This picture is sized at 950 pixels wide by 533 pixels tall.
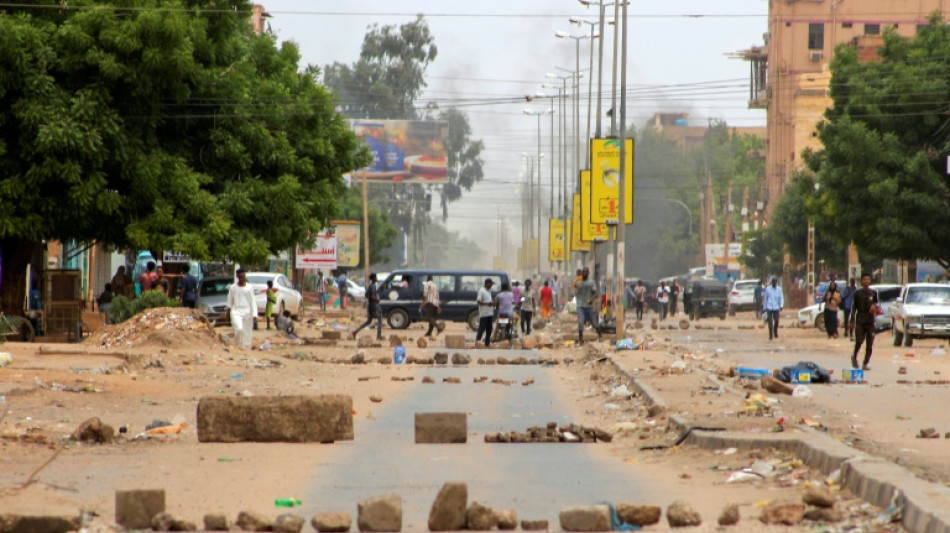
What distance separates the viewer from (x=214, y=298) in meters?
40.8

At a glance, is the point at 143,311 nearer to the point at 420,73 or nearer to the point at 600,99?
the point at 600,99

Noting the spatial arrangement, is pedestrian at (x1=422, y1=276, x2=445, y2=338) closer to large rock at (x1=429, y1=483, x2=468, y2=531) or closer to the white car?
the white car

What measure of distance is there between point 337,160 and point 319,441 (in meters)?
27.8

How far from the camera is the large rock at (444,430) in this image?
42.6 feet

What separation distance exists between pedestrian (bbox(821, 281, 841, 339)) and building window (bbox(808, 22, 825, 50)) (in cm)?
4791

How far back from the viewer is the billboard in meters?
83.7

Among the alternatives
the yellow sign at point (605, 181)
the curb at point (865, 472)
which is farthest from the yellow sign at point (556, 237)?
the curb at point (865, 472)

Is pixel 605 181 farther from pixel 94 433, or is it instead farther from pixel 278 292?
pixel 94 433

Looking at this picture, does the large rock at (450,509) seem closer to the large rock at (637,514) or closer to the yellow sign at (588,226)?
the large rock at (637,514)

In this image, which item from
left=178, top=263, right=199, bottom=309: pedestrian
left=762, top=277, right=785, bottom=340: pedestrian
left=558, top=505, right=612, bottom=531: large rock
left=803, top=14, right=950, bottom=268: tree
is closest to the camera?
left=558, top=505, right=612, bottom=531: large rock

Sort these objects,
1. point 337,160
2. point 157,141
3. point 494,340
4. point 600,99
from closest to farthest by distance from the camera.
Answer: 1. point 157,141
2. point 494,340
3. point 337,160
4. point 600,99

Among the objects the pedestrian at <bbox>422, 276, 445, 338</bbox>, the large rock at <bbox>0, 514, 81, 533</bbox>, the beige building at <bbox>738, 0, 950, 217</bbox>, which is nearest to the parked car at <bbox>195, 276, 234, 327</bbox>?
the pedestrian at <bbox>422, 276, 445, 338</bbox>

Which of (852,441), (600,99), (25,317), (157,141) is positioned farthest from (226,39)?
(852,441)

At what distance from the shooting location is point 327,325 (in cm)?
4759
